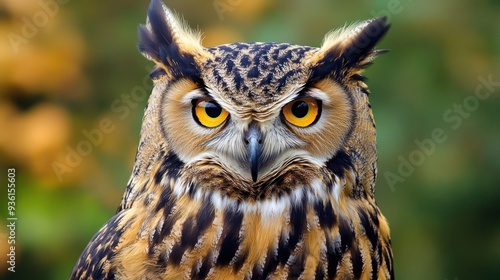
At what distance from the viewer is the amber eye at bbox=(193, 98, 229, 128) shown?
2.08 meters

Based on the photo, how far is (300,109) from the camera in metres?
2.10

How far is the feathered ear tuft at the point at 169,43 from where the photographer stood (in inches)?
83.8

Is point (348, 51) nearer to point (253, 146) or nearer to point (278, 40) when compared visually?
point (253, 146)

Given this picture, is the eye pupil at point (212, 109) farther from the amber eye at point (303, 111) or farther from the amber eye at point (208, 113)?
the amber eye at point (303, 111)

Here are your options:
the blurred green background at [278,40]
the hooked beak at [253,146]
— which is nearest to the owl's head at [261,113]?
the hooked beak at [253,146]

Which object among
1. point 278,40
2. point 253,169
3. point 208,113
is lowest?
point 253,169

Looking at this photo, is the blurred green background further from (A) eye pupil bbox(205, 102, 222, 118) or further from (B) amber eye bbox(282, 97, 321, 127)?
(A) eye pupil bbox(205, 102, 222, 118)

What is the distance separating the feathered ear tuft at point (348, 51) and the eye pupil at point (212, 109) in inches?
10.6

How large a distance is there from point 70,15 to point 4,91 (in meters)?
0.50

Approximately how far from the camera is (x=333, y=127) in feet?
7.03

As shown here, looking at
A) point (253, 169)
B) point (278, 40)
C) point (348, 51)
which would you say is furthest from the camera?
point (278, 40)

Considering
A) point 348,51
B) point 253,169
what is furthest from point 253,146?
point 348,51

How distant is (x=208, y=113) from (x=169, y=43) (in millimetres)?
266

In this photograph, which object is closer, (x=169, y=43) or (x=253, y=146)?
A: (x=253, y=146)
